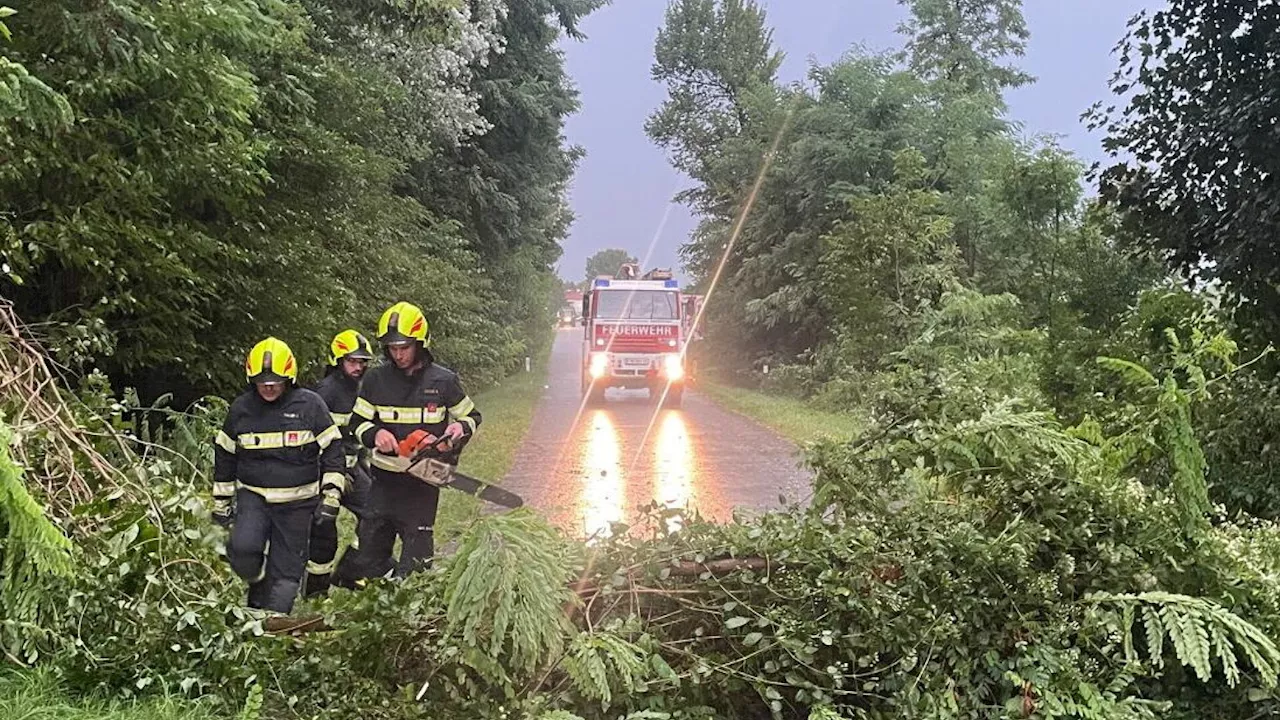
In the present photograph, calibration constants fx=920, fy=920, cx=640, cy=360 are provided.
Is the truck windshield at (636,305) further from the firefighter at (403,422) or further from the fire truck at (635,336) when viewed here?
the firefighter at (403,422)

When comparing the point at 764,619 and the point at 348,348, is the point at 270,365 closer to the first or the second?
the point at 348,348

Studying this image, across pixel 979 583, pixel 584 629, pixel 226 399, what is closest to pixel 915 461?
pixel 979 583

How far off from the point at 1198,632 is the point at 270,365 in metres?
4.12

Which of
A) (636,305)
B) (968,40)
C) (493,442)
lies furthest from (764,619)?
(968,40)

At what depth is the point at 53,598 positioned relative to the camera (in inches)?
131

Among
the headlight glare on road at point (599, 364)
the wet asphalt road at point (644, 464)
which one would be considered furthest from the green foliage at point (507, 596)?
the headlight glare on road at point (599, 364)

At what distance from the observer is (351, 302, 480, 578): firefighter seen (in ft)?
16.4

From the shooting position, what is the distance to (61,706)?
302cm

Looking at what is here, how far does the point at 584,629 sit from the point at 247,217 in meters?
6.85

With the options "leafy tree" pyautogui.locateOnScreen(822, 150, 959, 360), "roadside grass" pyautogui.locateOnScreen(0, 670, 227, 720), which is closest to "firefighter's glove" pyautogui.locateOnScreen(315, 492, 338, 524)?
"roadside grass" pyautogui.locateOnScreen(0, 670, 227, 720)

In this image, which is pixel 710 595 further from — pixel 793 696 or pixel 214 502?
pixel 214 502

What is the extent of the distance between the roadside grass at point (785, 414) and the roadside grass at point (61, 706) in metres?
8.92

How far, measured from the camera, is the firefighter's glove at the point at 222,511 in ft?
15.2

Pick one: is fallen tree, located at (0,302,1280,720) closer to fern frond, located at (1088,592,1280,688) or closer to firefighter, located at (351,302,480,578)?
fern frond, located at (1088,592,1280,688)
